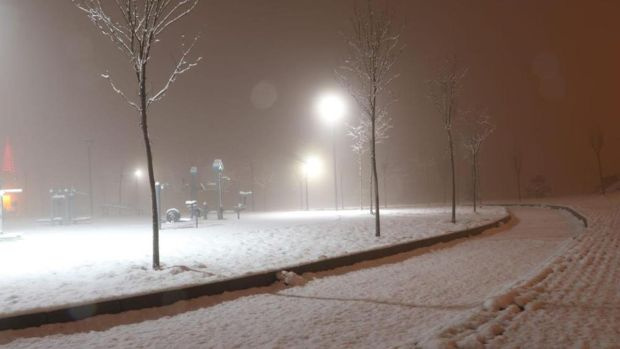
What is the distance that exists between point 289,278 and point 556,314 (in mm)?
5026

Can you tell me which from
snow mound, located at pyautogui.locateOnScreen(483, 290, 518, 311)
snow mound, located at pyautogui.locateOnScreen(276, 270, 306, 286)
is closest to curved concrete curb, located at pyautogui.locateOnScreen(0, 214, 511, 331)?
snow mound, located at pyautogui.locateOnScreen(276, 270, 306, 286)

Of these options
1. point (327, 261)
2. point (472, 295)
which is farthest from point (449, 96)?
point (472, 295)

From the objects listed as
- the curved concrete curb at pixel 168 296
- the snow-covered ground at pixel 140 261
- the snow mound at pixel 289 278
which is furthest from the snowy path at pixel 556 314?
the snow-covered ground at pixel 140 261

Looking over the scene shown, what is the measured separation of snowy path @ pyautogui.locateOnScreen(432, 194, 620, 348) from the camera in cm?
566

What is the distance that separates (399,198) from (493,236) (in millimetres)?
67781

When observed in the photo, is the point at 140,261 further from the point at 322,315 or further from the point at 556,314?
the point at 556,314

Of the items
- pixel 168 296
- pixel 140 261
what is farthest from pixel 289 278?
pixel 140 261

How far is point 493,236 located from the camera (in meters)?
19.2

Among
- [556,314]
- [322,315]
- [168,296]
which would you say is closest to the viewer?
[556,314]

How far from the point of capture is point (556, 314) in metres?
6.79

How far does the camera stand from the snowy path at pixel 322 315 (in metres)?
6.52

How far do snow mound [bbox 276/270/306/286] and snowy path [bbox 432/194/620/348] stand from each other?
3.97 meters

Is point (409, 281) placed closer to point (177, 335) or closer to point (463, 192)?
point (177, 335)

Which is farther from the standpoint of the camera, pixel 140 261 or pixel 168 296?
pixel 140 261
